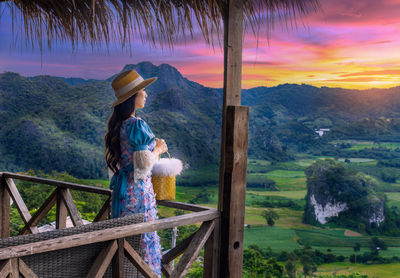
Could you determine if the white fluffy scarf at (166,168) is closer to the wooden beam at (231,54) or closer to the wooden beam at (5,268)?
the wooden beam at (231,54)

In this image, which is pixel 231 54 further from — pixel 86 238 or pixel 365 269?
pixel 365 269

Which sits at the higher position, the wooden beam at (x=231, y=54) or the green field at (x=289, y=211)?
the wooden beam at (x=231, y=54)

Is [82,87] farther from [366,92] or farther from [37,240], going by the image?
[37,240]

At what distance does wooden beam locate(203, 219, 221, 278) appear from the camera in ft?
9.04

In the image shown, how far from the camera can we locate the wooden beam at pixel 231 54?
2.68 m

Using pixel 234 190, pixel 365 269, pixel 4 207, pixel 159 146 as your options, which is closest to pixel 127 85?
pixel 159 146

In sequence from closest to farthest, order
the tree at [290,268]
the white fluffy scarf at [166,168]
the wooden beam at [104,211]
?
the white fluffy scarf at [166,168], the wooden beam at [104,211], the tree at [290,268]

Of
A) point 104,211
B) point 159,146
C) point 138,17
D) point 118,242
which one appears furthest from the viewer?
point 104,211

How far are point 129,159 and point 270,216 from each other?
908 inches

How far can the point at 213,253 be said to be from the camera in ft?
9.06

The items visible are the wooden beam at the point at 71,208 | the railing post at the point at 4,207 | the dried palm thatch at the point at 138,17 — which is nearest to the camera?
the dried palm thatch at the point at 138,17

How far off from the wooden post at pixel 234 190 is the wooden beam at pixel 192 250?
115mm

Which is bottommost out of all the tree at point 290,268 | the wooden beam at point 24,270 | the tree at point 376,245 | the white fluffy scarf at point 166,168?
the tree at point 290,268

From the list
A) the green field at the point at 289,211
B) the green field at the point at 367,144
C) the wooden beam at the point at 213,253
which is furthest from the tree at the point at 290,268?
the wooden beam at the point at 213,253
